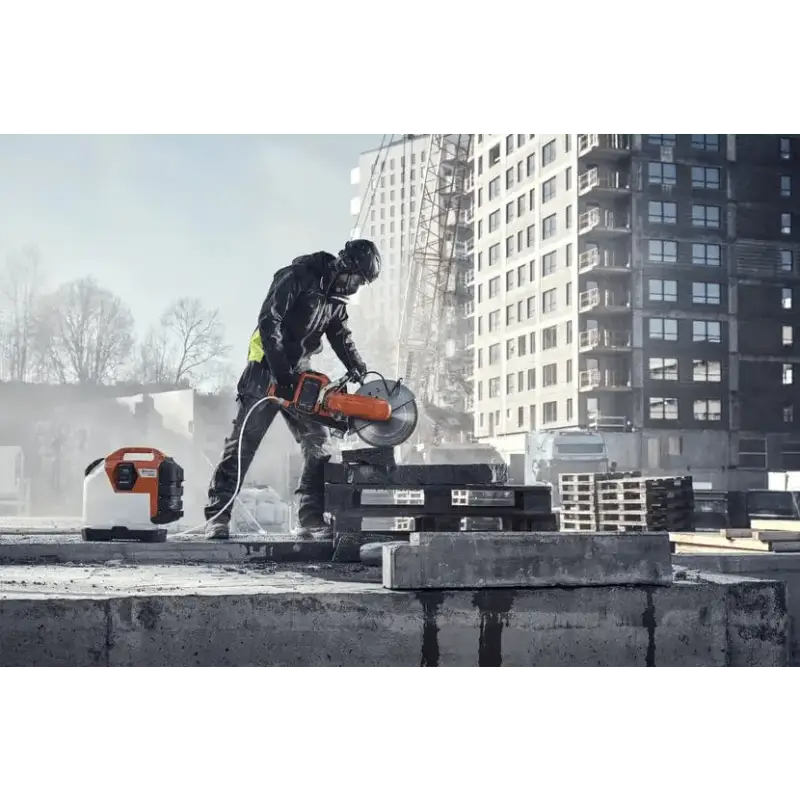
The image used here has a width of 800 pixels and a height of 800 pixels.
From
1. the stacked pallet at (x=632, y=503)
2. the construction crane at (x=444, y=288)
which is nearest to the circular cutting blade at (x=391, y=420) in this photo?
the stacked pallet at (x=632, y=503)

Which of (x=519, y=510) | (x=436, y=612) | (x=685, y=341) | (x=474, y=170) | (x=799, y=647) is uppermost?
(x=474, y=170)

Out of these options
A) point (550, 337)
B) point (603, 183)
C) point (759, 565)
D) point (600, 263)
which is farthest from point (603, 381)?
point (759, 565)

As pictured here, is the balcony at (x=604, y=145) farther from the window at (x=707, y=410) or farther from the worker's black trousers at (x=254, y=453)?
the worker's black trousers at (x=254, y=453)

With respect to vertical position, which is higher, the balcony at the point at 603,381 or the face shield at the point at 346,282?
the balcony at the point at 603,381

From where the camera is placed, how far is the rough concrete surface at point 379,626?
5387mm

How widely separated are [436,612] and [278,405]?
10.2 ft

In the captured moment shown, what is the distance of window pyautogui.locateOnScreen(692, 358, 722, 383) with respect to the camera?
51.5 m

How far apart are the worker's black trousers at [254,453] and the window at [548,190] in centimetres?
4675

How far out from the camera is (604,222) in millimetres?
50438

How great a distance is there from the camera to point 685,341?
5138 centimetres

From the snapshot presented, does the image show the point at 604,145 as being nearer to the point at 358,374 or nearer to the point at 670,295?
the point at 670,295
